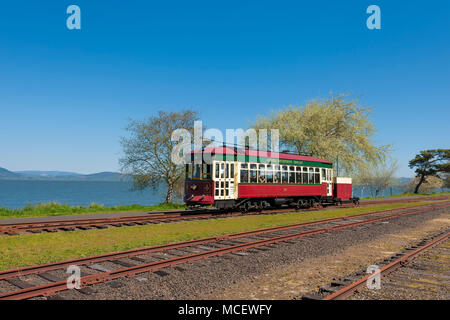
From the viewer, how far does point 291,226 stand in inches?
580

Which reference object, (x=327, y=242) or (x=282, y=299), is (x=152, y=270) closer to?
(x=282, y=299)

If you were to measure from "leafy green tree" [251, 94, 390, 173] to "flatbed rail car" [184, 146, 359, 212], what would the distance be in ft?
40.8

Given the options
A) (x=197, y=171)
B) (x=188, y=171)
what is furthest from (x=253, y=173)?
(x=188, y=171)

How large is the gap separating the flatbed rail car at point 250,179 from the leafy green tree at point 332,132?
12.4 m

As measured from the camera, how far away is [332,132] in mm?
40188

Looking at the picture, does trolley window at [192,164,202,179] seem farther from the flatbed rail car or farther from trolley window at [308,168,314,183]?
trolley window at [308,168,314,183]

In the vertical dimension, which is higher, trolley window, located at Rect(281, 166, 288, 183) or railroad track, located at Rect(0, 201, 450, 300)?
trolley window, located at Rect(281, 166, 288, 183)

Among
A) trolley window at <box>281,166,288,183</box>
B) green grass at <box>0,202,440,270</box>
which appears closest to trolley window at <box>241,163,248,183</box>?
trolley window at <box>281,166,288,183</box>

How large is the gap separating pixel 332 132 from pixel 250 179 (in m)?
23.6

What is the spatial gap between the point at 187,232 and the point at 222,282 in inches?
275

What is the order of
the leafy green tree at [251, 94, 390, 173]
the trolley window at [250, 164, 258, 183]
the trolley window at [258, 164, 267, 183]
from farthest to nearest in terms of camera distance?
the leafy green tree at [251, 94, 390, 173]
the trolley window at [258, 164, 267, 183]
the trolley window at [250, 164, 258, 183]

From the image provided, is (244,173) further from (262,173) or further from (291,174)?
(291,174)

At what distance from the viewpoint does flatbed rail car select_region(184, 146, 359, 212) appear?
18.8m
